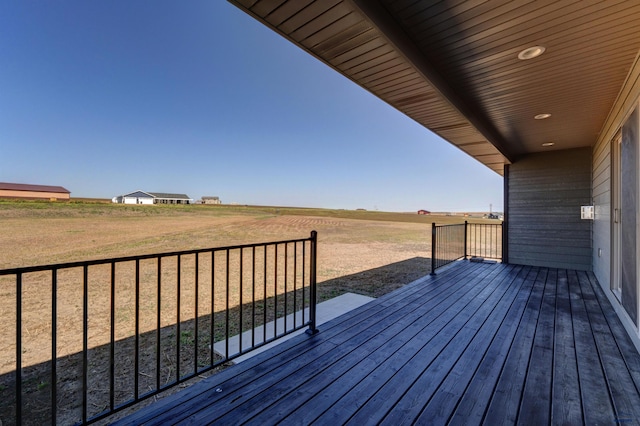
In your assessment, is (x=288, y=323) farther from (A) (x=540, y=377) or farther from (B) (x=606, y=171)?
(B) (x=606, y=171)

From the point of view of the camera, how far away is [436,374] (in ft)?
5.68

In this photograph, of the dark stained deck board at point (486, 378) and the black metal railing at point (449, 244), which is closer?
the dark stained deck board at point (486, 378)

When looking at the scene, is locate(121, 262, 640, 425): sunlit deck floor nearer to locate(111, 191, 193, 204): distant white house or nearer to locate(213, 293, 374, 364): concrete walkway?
locate(213, 293, 374, 364): concrete walkway

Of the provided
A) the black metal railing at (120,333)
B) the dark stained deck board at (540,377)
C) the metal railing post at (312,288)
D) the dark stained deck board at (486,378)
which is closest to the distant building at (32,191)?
the black metal railing at (120,333)

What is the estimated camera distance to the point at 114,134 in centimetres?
1970

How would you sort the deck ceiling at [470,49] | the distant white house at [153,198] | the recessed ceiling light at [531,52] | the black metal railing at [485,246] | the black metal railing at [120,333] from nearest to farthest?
the black metal railing at [120,333]
the deck ceiling at [470,49]
the recessed ceiling light at [531,52]
the black metal railing at [485,246]
the distant white house at [153,198]

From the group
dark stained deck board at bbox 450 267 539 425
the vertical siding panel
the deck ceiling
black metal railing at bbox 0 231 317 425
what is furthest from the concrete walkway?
the vertical siding panel

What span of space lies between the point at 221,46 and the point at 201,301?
977 cm

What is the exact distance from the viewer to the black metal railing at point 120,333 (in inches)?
53.1

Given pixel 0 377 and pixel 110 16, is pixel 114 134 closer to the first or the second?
pixel 110 16

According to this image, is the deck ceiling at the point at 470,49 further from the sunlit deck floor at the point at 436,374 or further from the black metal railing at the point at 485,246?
the black metal railing at the point at 485,246

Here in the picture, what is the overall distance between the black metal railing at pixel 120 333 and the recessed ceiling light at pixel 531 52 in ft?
7.01

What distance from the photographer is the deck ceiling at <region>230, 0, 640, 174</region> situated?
5.15ft

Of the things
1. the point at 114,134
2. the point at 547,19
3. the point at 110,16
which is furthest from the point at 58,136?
the point at 547,19
